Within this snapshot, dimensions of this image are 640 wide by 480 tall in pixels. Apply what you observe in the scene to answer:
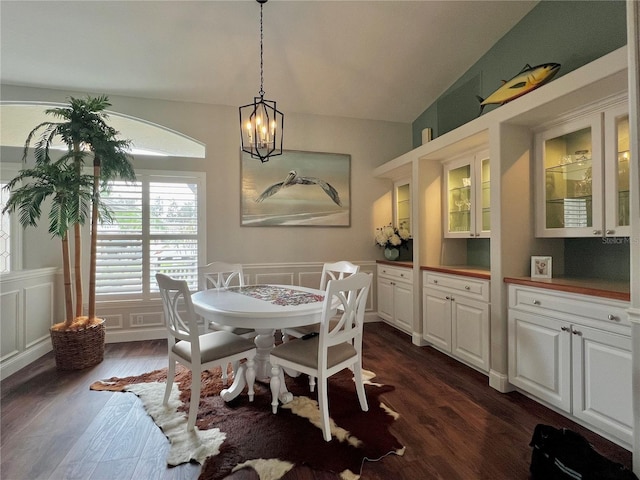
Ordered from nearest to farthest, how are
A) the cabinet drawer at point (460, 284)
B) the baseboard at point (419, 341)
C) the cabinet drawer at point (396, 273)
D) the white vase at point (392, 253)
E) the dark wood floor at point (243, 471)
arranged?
the dark wood floor at point (243, 471), the cabinet drawer at point (460, 284), the baseboard at point (419, 341), the cabinet drawer at point (396, 273), the white vase at point (392, 253)

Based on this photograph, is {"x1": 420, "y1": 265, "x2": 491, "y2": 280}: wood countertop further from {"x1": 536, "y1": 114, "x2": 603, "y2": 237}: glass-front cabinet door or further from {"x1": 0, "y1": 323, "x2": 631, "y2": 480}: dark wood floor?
{"x1": 0, "y1": 323, "x2": 631, "y2": 480}: dark wood floor

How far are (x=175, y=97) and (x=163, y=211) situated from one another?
1431 millimetres

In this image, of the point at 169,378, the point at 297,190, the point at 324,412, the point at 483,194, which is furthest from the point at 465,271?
the point at 169,378

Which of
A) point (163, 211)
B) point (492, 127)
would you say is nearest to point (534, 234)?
point (492, 127)

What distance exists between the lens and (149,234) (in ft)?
12.6

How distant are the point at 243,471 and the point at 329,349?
2.68 ft

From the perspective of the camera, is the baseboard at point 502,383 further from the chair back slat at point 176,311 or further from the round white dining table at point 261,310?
the chair back slat at point 176,311

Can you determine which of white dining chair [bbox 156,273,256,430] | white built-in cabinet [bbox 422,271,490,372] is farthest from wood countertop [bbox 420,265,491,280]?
white dining chair [bbox 156,273,256,430]

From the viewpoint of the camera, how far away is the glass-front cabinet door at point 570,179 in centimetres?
221

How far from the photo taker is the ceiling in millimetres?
2859

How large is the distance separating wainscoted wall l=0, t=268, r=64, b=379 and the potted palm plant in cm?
35

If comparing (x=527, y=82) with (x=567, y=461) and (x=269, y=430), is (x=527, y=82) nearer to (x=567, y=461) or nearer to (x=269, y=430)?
(x=567, y=461)

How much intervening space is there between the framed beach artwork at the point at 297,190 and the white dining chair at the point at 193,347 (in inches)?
85.2

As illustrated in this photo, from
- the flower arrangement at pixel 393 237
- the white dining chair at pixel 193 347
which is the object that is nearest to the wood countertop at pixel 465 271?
the flower arrangement at pixel 393 237
